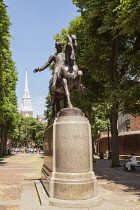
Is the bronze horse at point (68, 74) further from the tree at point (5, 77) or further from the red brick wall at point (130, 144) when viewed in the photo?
the red brick wall at point (130, 144)

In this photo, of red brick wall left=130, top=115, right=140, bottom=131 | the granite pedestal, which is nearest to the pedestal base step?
the granite pedestal

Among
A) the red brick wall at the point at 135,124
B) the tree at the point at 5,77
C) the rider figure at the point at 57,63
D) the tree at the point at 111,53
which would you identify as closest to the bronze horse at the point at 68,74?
the rider figure at the point at 57,63

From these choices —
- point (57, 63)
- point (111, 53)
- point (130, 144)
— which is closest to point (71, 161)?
point (57, 63)

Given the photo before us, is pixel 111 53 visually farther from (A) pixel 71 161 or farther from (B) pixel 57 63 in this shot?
(A) pixel 71 161

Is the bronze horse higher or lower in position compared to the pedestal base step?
higher

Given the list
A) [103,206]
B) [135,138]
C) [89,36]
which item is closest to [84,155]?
[103,206]

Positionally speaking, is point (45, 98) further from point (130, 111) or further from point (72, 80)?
point (72, 80)

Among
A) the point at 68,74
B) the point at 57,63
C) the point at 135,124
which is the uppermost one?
the point at 57,63

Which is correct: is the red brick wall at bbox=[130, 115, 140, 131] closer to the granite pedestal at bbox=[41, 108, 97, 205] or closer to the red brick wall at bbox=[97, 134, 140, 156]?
the red brick wall at bbox=[97, 134, 140, 156]

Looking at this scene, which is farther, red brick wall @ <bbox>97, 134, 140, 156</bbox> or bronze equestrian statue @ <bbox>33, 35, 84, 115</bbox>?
red brick wall @ <bbox>97, 134, 140, 156</bbox>

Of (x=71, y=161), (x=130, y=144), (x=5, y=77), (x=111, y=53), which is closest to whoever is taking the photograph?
(x=71, y=161)

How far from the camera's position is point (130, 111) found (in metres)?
17.0

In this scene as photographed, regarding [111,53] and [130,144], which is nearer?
[111,53]

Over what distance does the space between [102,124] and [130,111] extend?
24.5m
